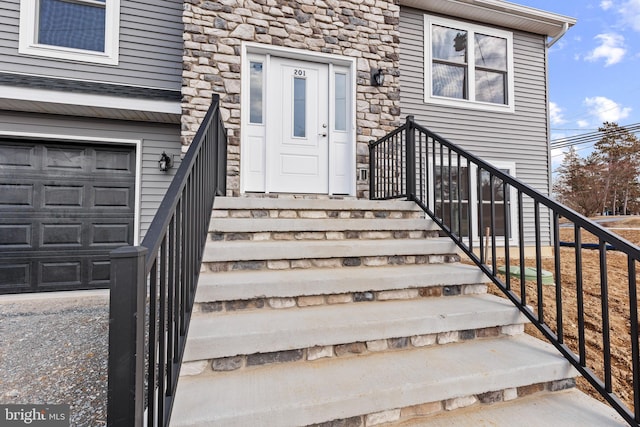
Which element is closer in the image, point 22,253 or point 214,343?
point 214,343

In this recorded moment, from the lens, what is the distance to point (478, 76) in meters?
5.47

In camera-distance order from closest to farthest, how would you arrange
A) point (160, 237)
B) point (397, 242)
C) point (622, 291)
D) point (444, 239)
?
point (160, 237), point (397, 242), point (444, 239), point (622, 291)

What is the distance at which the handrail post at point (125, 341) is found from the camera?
77 centimetres

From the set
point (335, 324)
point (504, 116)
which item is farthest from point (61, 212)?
point (504, 116)

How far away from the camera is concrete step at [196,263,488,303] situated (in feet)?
6.00

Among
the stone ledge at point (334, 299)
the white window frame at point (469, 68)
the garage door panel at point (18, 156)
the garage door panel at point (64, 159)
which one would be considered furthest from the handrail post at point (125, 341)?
the white window frame at point (469, 68)

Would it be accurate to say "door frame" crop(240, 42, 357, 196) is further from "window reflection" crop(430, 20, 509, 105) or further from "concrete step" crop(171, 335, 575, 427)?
"concrete step" crop(171, 335, 575, 427)

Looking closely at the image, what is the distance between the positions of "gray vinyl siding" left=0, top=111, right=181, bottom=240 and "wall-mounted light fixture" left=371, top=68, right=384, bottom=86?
273 centimetres

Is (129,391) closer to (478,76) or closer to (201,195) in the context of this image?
(201,195)

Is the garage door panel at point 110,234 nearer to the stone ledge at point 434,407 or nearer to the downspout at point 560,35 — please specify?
the stone ledge at point 434,407

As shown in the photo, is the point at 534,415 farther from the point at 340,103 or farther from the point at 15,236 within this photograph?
the point at 15,236

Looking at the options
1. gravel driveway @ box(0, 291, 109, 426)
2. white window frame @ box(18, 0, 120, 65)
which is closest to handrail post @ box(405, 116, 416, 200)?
gravel driveway @ box(0, 291, 109, 426)

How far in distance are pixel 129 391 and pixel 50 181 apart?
4.15 meters

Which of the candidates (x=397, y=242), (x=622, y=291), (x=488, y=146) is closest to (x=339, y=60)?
(x=397, y=242)
